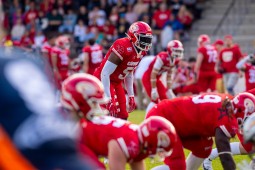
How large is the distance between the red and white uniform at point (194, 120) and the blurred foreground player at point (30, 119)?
11.5 ft

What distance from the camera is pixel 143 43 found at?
9328 mm

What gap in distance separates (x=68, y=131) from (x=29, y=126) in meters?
0.17

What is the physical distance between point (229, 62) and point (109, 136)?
13.5 metres

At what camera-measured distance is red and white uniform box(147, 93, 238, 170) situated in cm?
632

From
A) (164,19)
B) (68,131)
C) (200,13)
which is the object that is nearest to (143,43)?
(68,131)

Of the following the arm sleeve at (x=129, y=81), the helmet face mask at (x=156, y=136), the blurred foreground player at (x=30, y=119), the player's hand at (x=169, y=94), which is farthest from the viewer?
the player's hand at (x=169, y=94)

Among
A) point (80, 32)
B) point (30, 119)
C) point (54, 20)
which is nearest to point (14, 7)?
point (54, 20)

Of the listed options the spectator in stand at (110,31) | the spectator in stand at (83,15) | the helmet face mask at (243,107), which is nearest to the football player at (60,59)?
the spectator in stand at (110,31)

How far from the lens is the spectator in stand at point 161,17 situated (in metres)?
22.0

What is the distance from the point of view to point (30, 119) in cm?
279

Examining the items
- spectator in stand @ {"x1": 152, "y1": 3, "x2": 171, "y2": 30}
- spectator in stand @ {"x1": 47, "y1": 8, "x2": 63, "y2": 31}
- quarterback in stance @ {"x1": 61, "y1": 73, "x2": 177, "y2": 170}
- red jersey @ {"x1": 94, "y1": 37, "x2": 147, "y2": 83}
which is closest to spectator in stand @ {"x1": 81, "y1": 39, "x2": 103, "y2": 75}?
spectator in stand @ {"x1": 152, "y1": 3, "x2": 171, "y2": 30}

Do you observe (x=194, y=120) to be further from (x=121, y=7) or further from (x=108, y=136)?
(x=121, y=7)

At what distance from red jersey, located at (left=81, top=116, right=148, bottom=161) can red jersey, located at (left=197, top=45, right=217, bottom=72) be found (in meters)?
11.0

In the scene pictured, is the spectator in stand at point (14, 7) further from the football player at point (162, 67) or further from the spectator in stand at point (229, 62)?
the football player at point (162, 67)
